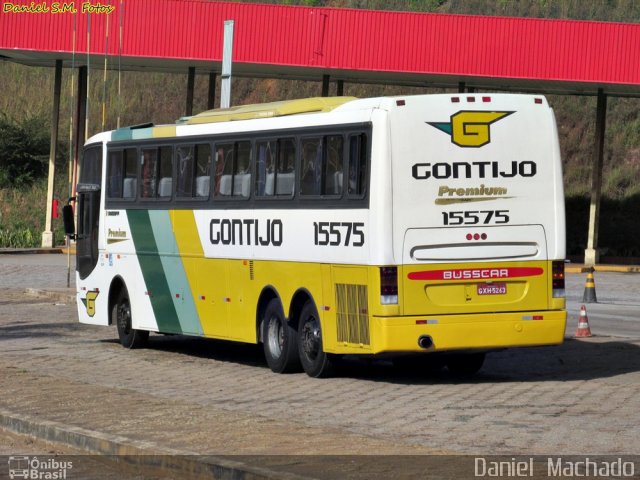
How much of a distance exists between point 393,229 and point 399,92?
4882 cm

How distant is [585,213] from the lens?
168 ft

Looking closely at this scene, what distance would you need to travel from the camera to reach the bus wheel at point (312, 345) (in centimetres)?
1700

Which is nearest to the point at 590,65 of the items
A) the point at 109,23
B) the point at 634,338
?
the point at 109,23

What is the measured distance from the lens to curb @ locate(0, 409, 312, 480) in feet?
31.9

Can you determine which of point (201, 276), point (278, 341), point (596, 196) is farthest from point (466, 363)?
point (596, 196)

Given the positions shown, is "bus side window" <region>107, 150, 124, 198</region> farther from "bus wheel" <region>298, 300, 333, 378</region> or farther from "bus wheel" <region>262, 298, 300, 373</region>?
"bus wheel" <region>298, 300, 333, 378</region>

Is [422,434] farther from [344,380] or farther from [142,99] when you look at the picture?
[142,99]

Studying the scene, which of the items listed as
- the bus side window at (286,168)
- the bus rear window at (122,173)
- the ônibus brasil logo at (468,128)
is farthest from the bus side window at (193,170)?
the ônibus brasil logo at (468,128)

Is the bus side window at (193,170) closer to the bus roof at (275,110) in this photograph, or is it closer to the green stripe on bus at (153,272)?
the bus roof at (275,110)

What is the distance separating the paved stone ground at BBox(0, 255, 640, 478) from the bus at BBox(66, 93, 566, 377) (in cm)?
60

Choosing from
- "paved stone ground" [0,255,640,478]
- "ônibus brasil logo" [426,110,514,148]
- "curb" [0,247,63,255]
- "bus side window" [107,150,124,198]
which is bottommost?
"curb" [0,247,63,255]

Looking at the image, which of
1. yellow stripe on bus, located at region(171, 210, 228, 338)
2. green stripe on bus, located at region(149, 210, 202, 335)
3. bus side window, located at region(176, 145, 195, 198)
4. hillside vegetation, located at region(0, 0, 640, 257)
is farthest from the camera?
hillside vegetation, located at region(0, 0, 640, 257)

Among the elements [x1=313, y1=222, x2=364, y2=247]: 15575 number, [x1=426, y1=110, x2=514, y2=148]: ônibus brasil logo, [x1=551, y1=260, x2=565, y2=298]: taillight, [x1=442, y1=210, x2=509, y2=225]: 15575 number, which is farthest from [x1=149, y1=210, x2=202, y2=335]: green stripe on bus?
[x1=551, y1=260, x2=565, y2=298]: taillight

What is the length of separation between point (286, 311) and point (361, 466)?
312 inches
